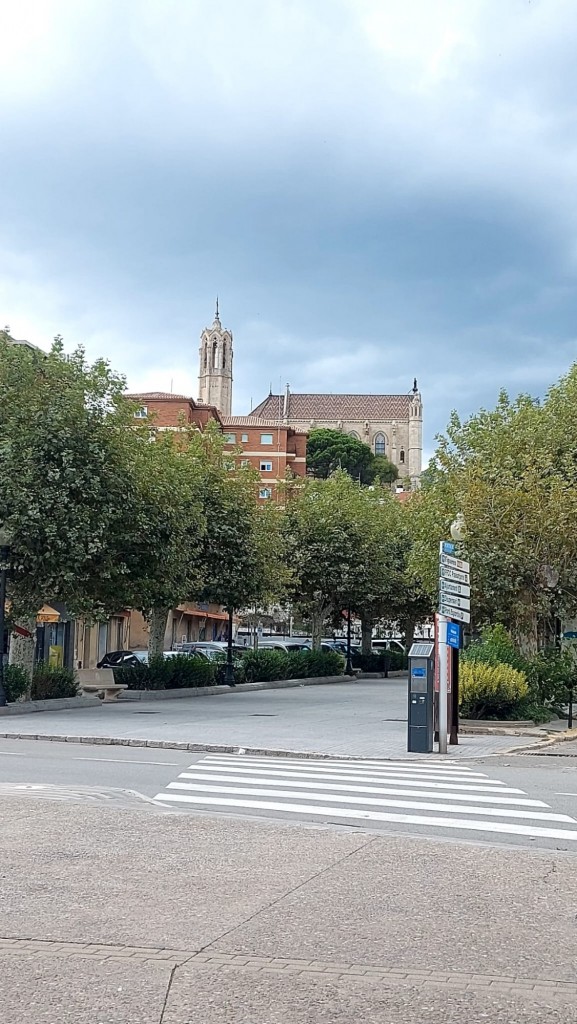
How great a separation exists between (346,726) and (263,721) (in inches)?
76.4

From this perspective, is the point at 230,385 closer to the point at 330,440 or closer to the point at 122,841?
the point at 330,440

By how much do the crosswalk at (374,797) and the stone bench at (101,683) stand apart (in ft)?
52.7

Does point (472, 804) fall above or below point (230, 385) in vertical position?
below

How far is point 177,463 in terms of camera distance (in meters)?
31.0

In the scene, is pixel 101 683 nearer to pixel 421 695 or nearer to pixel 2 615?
pixel 2 615

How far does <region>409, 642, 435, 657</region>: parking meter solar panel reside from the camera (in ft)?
54.7

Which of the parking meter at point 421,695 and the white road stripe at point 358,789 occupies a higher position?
the parking meter at point 421,695

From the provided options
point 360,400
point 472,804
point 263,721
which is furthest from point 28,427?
point 360,400

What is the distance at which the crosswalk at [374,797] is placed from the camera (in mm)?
10320

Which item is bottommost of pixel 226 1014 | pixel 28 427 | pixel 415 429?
pixel 226 1014

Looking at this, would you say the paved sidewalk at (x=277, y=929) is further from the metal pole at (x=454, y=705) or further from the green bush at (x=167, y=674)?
the green bush at (x=167, y=674)

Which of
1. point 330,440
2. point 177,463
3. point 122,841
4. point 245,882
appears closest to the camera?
point 245,882

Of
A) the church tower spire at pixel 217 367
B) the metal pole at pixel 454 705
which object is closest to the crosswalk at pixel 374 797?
the metal pole at pixel 454 705

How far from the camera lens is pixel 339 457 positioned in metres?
145
